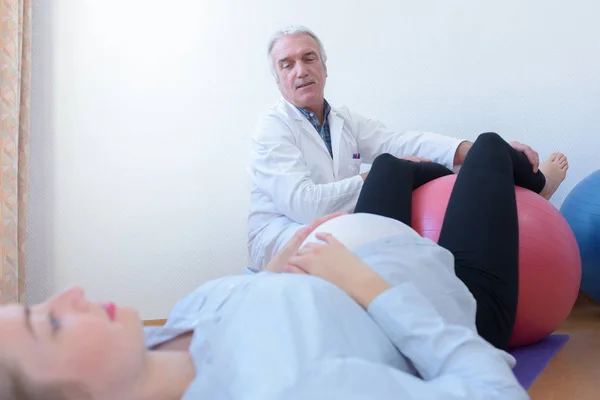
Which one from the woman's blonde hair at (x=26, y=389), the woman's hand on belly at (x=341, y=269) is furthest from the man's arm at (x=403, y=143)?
the woman's blonde hair at (x=26, y=389)

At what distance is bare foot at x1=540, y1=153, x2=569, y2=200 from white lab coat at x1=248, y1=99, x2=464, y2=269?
358mm

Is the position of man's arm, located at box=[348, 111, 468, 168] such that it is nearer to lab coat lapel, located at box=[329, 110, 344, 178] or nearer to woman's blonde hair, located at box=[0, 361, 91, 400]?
lab coat lapel, located at box=[329, 110, 344, 178]

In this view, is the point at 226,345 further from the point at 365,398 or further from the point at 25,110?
the point at 25,110

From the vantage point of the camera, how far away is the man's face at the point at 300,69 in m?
2.60

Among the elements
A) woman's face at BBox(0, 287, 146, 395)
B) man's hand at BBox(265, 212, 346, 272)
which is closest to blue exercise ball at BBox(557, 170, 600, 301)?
man's hand at BBox(265, 212, 346, 272)

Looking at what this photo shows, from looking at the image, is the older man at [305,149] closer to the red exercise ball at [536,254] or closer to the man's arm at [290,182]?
the man's arm at [290,182]

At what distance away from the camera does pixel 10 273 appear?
2.98 meters

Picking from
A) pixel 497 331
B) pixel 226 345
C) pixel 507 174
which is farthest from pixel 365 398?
pixel 507 174

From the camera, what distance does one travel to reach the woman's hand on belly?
98 cm

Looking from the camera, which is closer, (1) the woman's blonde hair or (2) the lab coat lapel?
(1) the woman's blonde hair

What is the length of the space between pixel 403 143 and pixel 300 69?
0.52m

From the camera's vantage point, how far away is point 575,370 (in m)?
1.76

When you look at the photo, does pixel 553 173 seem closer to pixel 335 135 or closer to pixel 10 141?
pixel 335 135

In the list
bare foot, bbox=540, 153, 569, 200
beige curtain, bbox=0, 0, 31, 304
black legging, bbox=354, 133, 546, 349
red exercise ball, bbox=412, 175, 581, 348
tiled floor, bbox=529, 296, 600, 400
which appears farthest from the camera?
beige curtain, bbox=0, 0, 31, 304
